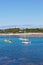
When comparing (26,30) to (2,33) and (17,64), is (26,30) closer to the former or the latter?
(2,33)

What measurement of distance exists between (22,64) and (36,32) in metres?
51.5

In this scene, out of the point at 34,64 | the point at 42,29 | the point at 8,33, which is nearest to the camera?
the point at 34,64

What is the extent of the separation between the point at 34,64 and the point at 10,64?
1799mm

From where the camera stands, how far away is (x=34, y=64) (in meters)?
13.2

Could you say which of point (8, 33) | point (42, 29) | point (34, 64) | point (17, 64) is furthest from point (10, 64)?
point (42, 29)

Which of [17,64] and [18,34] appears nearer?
[17,64]

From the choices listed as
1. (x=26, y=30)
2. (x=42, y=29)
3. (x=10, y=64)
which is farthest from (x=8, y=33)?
(x=10, y=64)

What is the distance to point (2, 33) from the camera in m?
63.0

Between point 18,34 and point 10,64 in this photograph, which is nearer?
point 10,64

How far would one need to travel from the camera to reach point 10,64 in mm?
13375

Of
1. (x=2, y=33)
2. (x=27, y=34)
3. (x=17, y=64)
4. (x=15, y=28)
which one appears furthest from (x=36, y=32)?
(x=17, y=64)

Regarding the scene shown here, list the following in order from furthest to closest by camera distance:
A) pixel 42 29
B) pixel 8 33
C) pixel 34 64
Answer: pixel 42 29 < pixel 8 33 < pixel 34 64

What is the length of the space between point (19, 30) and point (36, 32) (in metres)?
6.20

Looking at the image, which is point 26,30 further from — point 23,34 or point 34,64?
point 34,64
